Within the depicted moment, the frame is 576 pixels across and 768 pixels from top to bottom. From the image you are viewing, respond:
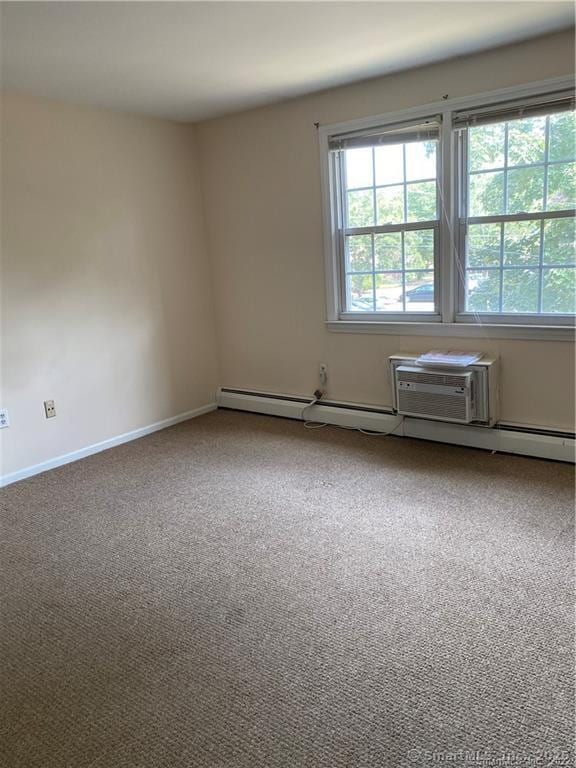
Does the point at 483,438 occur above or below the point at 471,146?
below

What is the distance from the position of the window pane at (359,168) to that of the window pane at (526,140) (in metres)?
0.89

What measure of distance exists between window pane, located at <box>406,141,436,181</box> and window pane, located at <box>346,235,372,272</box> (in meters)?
0.49

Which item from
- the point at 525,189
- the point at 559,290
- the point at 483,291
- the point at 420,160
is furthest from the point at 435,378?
the point at 420,160

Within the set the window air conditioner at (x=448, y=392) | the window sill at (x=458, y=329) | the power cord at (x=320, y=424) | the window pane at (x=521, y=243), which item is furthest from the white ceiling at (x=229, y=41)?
the power cord at (x=320, y=424)

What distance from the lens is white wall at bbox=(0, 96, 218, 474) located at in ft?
11.0

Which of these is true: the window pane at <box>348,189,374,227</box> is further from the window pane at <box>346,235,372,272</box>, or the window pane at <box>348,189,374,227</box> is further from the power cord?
the power cord

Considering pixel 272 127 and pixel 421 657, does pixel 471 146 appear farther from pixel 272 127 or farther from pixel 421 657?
pixel 421 657

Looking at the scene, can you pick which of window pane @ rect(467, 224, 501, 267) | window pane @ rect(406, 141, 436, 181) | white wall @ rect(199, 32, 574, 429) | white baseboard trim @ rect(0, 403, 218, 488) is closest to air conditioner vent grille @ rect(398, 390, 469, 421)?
white wall @ rect(199, 32, 574, 429)

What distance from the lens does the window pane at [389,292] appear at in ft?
12.0

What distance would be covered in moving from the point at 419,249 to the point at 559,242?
83 cm

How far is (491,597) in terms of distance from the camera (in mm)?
2051

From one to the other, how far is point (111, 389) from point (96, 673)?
2411 mm

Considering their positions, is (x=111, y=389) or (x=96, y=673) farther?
(x=111, y=389)

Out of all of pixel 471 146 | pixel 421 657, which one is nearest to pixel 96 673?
pixel 421 657
